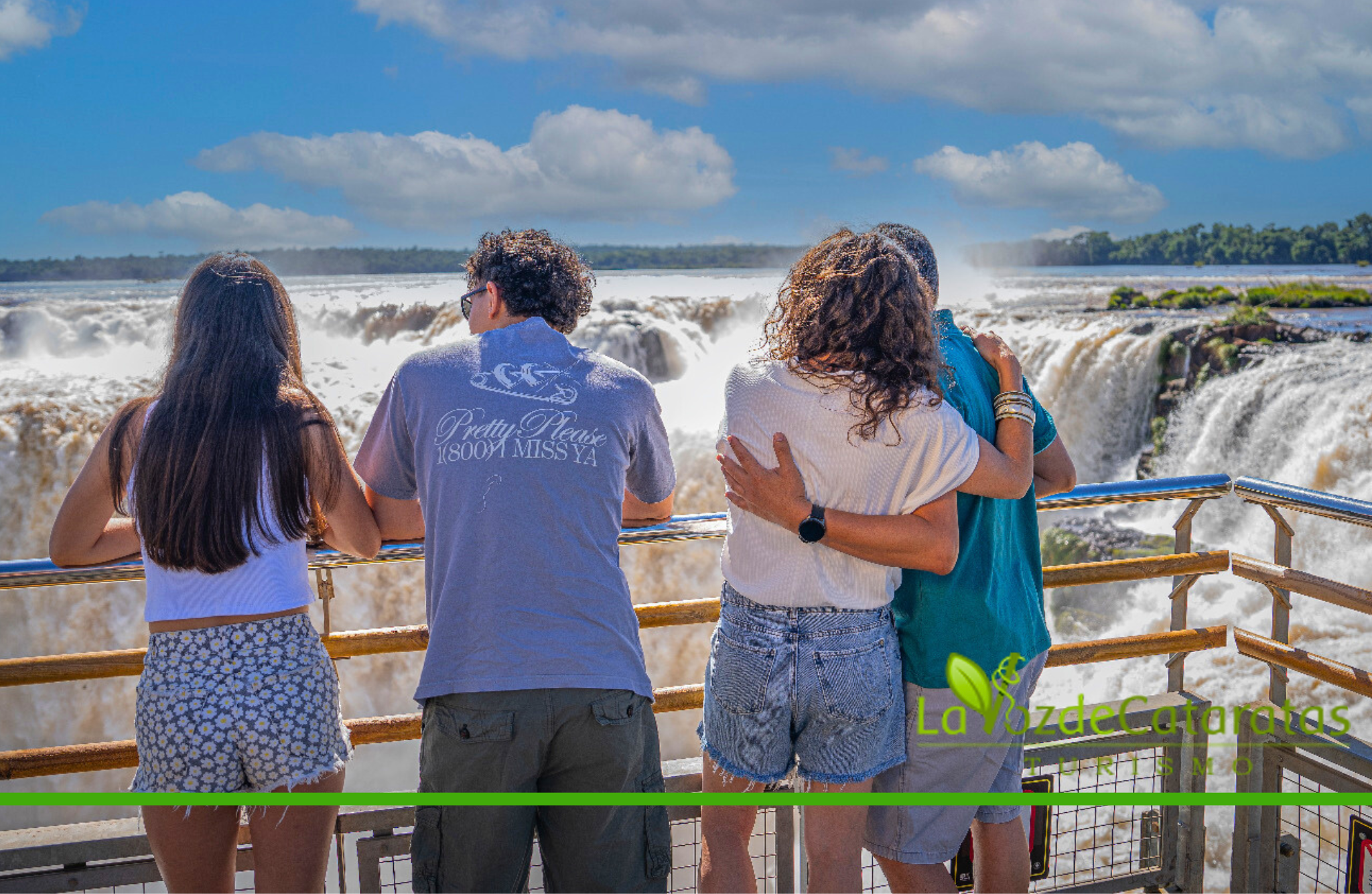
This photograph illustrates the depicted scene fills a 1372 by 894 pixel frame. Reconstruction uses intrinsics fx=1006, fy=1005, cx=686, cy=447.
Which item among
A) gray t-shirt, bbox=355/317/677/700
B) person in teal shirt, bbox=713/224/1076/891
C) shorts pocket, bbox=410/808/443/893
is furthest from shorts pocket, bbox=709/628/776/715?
shorts pocket, bbox=410/808/443/893

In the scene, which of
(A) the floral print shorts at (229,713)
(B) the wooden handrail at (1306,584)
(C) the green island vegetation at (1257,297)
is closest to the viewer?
(A) the floral print shorts at (229,713)

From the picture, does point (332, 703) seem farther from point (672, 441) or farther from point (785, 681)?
point (672, 441)

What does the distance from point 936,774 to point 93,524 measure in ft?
4.86

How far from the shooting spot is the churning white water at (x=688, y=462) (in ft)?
29.0

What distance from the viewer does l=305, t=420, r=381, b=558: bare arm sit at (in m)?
1.57

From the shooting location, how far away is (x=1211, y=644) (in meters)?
2.50

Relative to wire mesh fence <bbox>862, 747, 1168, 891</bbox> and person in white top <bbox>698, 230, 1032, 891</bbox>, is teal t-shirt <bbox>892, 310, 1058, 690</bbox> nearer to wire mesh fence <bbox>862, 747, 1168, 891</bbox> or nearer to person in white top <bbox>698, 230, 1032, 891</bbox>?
person in white top <bbox>698, 230, 1032, 891</bbox>

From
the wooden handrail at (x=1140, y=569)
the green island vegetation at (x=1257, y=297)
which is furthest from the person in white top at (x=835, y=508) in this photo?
the green island vegetation at (x=1257, y=297)

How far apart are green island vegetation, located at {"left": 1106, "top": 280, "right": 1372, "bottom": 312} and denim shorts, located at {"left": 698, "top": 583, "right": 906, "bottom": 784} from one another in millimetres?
→ 15933

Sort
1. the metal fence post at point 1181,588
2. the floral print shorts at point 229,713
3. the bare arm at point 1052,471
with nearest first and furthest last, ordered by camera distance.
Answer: the floral print shorts at point 229,713, the bare arm at point 1052,471, the metal fence post at point 1181,588

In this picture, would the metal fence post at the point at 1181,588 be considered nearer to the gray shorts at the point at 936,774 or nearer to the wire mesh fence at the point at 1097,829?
the wire mesh fence at the point at 1097,829

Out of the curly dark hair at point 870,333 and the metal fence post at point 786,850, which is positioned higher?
the curly dark hair at point 870,333

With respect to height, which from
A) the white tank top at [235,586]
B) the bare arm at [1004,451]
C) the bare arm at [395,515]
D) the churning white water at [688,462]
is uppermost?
the bare arm at [1004,451]

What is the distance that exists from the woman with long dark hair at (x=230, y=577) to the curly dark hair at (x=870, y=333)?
0.77 m
